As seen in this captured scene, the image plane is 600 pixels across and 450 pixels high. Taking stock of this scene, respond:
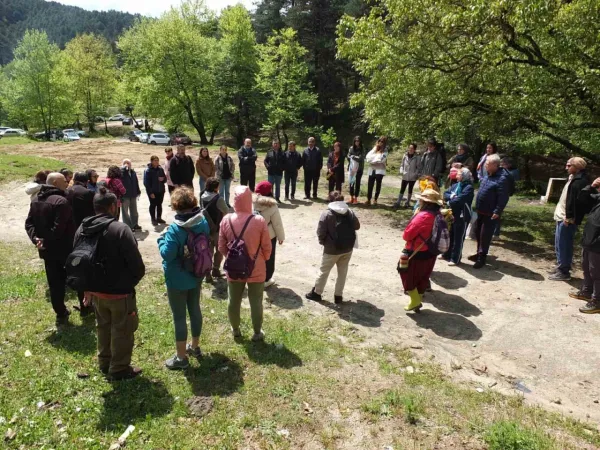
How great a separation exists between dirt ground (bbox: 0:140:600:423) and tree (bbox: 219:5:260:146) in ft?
96.8

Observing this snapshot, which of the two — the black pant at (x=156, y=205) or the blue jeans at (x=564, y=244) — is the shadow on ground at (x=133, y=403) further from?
the blue jeans at (x=564, y=244)

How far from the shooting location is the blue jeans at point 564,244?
748 centimetres

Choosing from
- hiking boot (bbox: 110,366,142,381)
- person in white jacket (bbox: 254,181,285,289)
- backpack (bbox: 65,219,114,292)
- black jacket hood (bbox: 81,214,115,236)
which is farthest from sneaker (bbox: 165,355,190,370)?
person in white jacket (bbox: 254,181,285,289)

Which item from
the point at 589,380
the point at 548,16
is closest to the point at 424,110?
the point at 548,16

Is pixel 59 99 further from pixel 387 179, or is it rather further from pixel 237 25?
pixel 387 179

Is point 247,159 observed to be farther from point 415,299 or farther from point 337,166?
point 415,299

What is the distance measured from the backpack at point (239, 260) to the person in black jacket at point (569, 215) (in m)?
5.89

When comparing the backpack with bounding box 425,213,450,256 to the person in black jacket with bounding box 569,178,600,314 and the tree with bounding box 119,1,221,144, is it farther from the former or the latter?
the tree with bounding box 119,1,221,144

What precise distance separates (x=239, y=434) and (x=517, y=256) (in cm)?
765

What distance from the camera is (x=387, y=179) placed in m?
20.5

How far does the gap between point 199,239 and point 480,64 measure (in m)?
8.46

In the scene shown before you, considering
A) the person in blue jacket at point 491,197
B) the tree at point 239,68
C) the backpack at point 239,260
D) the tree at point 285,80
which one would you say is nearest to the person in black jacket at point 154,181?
the backpack at point 239,260

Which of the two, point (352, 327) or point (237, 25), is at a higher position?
point (237, 25)

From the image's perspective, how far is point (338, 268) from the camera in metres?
6.48
